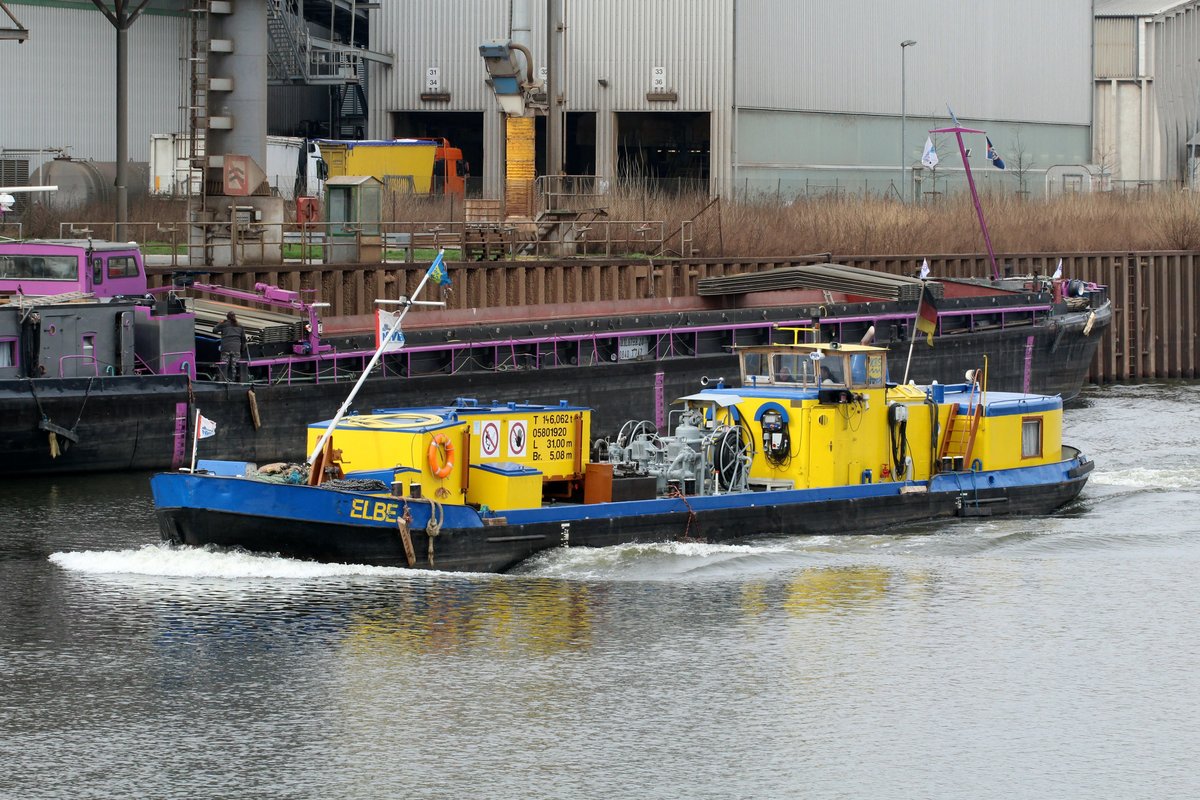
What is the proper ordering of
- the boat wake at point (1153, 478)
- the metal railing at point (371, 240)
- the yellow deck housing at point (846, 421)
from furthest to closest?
the metal railing at point (371, 240)
the boat wake at point (1153, 478)
the yellow deck housing at point (846, 421)

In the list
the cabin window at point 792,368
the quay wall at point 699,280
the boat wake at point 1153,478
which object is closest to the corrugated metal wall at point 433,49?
the quay wall at point 699,280

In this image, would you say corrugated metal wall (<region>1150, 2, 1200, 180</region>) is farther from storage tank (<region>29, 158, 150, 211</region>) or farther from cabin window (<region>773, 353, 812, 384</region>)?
cabin window (<region>773, 353, 812, 384</region>)

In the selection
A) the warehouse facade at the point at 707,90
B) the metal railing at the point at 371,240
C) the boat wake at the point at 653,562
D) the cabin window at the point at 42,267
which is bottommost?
the boat wake at the point at 653,562

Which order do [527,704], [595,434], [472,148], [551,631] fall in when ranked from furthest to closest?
[472,148] → [595,434] → [551,631] → [527,704]

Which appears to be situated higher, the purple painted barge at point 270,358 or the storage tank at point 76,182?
the storage tank at point 76,182

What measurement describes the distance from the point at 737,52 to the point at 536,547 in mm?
45582

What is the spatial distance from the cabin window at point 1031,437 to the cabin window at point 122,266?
18.0m

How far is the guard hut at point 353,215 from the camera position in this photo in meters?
49.6

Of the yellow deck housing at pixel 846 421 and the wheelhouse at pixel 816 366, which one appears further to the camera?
the wheelhouse at pixel 816 366

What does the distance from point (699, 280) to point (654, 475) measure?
25055 mm

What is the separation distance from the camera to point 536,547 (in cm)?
2598

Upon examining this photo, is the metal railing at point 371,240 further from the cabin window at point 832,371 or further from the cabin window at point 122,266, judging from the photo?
the cabin window at point 832,371

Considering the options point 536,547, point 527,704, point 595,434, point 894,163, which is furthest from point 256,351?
point 894,163

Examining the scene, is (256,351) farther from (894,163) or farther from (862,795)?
(894,163)
